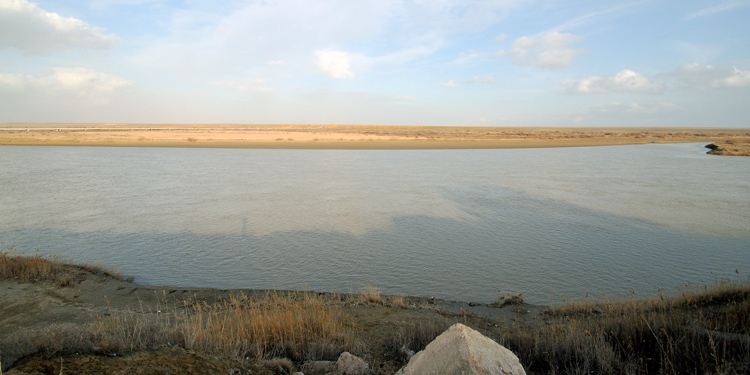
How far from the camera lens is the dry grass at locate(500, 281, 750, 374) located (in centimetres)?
350

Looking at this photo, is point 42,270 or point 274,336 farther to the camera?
point 42,270

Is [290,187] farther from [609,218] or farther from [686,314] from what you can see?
[686,314]

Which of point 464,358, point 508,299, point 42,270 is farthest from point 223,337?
point 42,270

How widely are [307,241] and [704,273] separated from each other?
7.40 meters

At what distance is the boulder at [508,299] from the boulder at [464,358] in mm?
2932

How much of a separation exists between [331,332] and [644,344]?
304 centimetres

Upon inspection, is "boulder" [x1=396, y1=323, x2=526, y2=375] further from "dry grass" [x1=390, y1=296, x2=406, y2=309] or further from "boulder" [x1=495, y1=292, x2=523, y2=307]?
"boulder" [x1=495, y1=292, x2=523, y2=307]

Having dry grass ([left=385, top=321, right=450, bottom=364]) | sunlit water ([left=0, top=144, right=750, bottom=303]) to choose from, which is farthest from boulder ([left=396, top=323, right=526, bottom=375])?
sunlit water ([left=0, top=144, right=750, bottom=303])

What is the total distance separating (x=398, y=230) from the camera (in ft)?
32.8

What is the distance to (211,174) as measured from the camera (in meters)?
20.1

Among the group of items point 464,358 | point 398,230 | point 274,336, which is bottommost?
point 398,230

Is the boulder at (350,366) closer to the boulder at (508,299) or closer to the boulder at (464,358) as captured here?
the boulder at (464,358)

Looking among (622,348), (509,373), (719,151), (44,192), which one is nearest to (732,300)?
(622,348)

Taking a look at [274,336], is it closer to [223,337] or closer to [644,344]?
[223,337]
